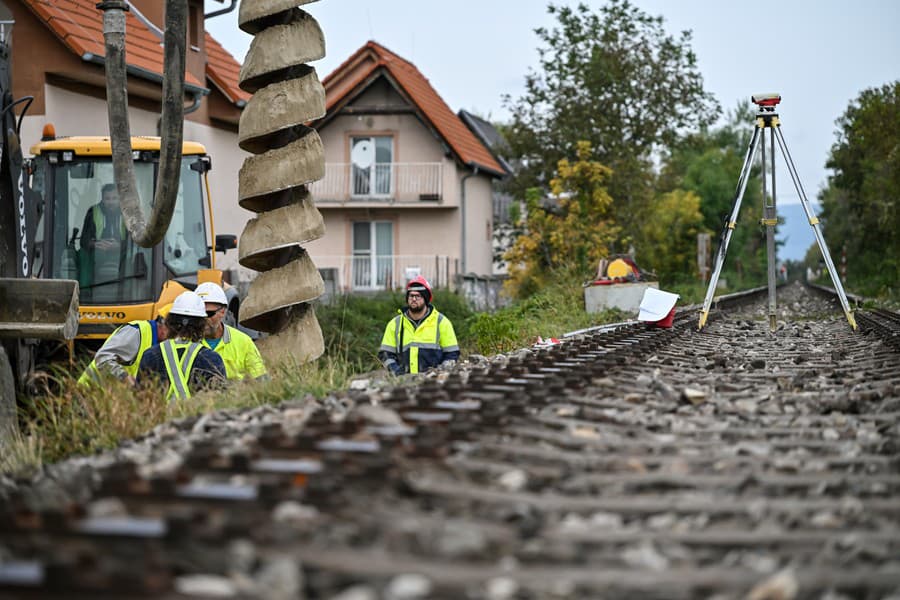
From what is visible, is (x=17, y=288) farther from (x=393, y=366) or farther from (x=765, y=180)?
(x=765, y=180)

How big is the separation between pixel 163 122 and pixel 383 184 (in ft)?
105

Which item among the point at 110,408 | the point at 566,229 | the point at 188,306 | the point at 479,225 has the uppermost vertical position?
the point at 479,225

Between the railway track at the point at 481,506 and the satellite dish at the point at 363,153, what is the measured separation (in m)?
36.6

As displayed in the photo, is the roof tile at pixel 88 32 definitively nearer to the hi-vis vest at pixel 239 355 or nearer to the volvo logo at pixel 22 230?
the volvo logo at pixel 22 230

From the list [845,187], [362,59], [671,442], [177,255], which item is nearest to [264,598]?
[671,442]

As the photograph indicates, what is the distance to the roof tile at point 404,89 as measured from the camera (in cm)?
4075

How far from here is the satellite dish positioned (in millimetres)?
42656

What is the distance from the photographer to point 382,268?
42.6m

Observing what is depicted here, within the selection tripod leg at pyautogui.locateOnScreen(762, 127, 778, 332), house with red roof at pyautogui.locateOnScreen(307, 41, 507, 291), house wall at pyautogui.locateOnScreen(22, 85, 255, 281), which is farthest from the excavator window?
house with red roof at pyautogui.locateOnScreen(307, 41, 507, 291)

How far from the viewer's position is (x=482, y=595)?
3006 mm

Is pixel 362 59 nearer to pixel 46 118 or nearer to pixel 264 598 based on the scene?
pixel 46 118

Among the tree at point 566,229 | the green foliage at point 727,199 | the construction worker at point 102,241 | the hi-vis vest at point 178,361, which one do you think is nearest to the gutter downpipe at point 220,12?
the tree at point 566,229

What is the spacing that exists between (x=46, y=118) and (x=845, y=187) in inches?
1833

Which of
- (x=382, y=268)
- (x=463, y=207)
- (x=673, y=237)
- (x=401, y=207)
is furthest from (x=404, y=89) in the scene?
(x=673, y=237)
